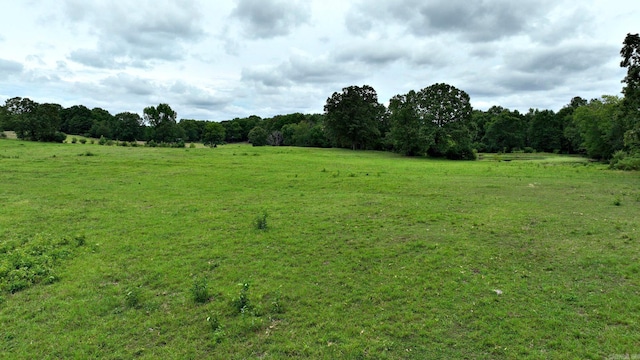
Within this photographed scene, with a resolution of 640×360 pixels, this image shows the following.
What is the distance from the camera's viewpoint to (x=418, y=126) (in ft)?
186

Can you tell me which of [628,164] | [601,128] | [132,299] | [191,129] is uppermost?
[191,129]

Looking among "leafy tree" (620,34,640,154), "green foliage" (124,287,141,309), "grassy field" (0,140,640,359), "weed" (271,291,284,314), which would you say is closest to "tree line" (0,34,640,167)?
"leafy tree" (620,34,640,154)

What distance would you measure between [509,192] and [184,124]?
126573mm

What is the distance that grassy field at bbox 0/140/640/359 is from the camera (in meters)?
6.14

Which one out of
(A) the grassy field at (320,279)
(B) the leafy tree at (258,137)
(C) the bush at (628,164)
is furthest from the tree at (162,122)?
(C) the bush at (628,164)

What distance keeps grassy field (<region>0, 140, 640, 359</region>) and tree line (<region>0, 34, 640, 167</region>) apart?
26.3 m

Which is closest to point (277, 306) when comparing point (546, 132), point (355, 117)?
point (355, 117)

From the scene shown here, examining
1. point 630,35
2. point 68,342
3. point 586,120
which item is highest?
point 630,35

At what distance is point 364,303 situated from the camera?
293 inches

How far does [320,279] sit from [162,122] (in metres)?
96.6

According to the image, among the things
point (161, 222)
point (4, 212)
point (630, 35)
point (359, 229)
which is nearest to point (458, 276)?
point (359, 229)

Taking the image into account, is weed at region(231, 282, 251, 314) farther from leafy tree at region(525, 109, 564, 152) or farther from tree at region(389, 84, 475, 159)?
leafy tree at region(525, 109, 564, 152)

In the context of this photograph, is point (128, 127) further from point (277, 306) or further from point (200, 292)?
point (277, 306)

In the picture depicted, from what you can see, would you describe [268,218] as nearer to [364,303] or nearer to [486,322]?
[364,303]
